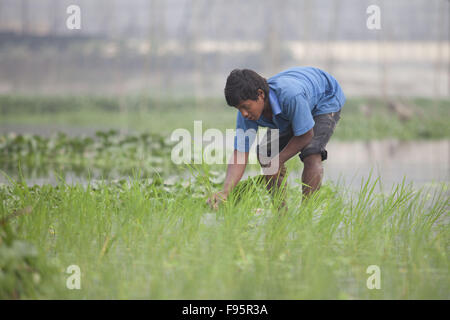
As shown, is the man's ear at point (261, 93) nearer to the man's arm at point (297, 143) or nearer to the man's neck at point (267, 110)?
the man's neck at point (267, 110)

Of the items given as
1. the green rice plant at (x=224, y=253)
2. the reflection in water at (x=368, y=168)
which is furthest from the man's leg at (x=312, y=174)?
the reflection in water at (x=368, y=168)

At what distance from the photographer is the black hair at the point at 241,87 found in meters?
3.22

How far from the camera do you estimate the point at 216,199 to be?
3510 mm

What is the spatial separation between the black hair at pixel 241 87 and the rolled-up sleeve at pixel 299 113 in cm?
23

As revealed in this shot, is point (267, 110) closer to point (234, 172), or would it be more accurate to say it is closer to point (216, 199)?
point (234, 172)

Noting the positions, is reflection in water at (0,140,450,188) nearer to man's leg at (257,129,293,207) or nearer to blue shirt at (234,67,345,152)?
man's leg at (257,129,293,207)

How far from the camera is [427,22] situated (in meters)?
24.5

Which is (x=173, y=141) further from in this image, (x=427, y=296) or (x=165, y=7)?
(x=165, y=7)

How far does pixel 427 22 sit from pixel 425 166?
59.9 ft

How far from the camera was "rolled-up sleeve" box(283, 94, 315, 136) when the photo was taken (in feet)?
11.2

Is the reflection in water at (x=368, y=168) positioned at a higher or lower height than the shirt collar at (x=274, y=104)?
lower

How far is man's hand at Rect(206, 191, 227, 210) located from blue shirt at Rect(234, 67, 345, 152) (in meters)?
0.36

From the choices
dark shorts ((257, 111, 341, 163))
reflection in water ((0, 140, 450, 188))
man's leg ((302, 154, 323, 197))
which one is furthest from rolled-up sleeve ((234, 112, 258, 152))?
reflection in water ((0, 140, 450, 188))
